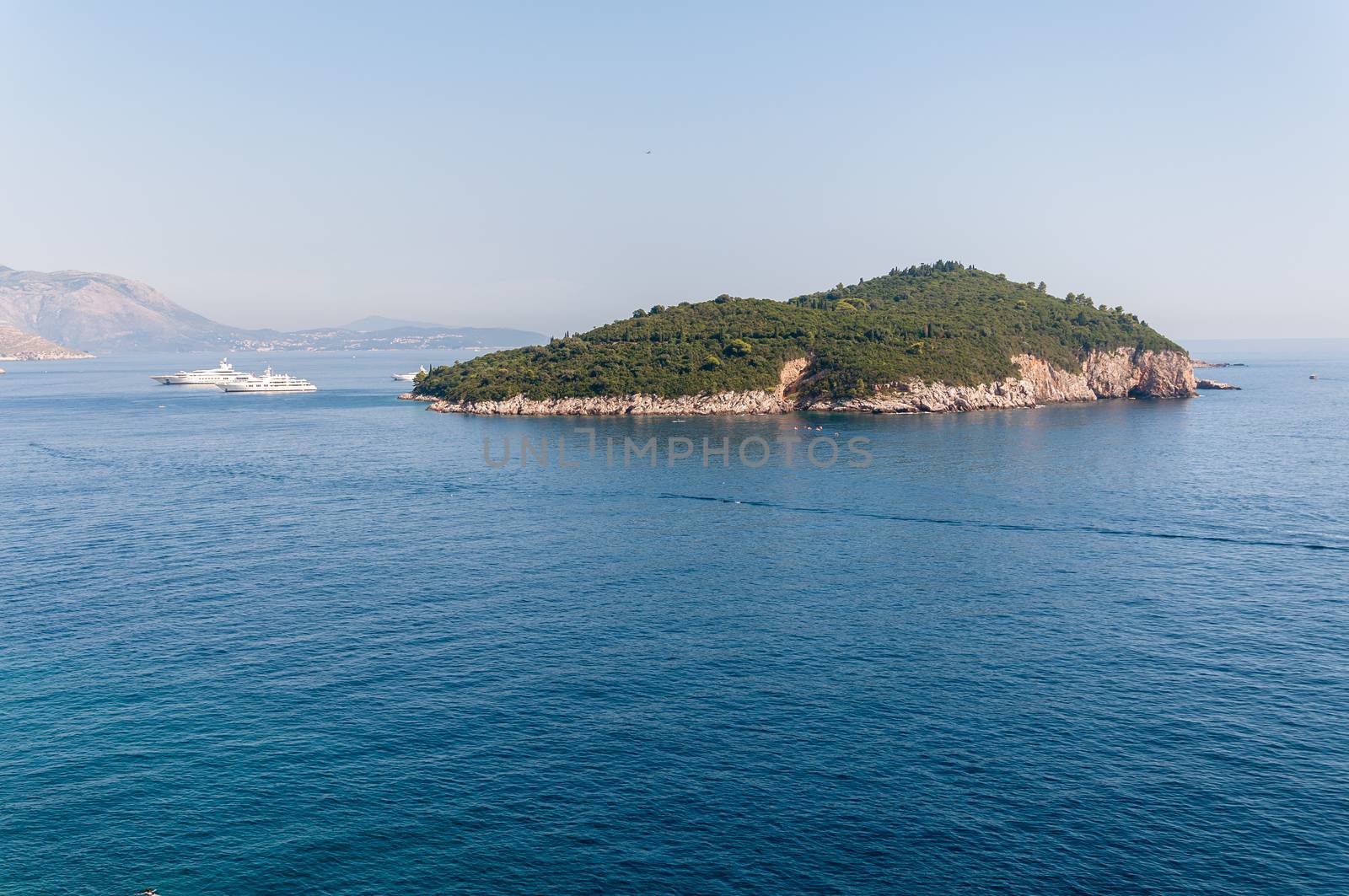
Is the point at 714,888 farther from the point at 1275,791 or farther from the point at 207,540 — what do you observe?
the point at 207,540

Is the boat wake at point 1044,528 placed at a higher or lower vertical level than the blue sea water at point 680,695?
higher

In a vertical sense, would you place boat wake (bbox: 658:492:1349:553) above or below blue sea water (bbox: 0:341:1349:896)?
above

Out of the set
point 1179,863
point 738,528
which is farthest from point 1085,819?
point 738,528

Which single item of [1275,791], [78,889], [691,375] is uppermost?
[691,375]

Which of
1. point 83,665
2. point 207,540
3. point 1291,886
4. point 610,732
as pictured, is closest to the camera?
point 1291,886

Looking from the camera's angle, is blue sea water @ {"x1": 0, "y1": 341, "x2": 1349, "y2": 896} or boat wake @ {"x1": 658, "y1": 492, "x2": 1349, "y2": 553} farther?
boat wake @ {"x1": 658, "y1": 492, "x2": 1349, "y2": 553}

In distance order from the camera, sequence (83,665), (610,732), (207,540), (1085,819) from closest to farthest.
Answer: (1085,819) → (610,732) → (83,665) → (207,540)

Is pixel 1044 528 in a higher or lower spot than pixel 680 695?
higher

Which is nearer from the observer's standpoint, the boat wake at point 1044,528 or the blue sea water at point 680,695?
the blue sea water at point 680,695
